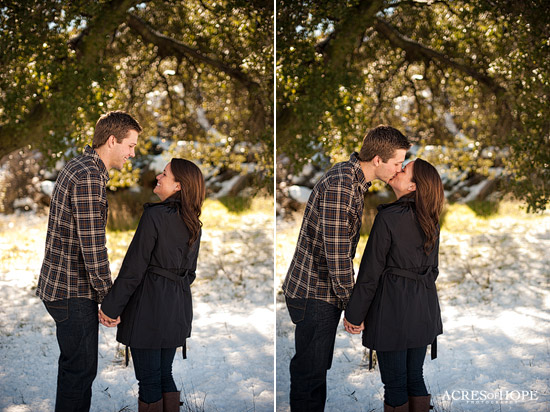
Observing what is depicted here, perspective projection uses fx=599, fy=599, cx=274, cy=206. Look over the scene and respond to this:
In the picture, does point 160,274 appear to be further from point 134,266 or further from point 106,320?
point 106,320

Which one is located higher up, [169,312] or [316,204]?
[316,204]

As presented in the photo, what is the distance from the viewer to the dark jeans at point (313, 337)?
2918mm

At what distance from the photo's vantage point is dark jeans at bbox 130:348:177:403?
Result: 2.89 metres

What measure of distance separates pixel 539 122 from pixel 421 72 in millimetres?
824

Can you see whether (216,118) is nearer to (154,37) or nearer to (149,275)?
(154,37)

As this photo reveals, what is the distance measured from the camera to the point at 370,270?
266cm

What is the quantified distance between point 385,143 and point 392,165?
0.36 feet

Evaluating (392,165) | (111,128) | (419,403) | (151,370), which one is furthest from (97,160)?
(419,403)

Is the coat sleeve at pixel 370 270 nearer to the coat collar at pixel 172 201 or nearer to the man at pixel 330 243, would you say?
the man at pixel 330 243

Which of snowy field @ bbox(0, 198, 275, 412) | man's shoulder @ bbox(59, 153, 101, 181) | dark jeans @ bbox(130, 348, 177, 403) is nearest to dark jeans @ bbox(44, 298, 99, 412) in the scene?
dark jeans @ bbox(130, 348, 177, 403)

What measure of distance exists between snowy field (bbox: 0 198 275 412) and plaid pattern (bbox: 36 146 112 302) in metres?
1.01

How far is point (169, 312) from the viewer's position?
283 cm

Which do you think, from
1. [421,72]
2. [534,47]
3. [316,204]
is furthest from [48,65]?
[534,47]

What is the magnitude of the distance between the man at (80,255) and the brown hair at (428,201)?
1375mm
